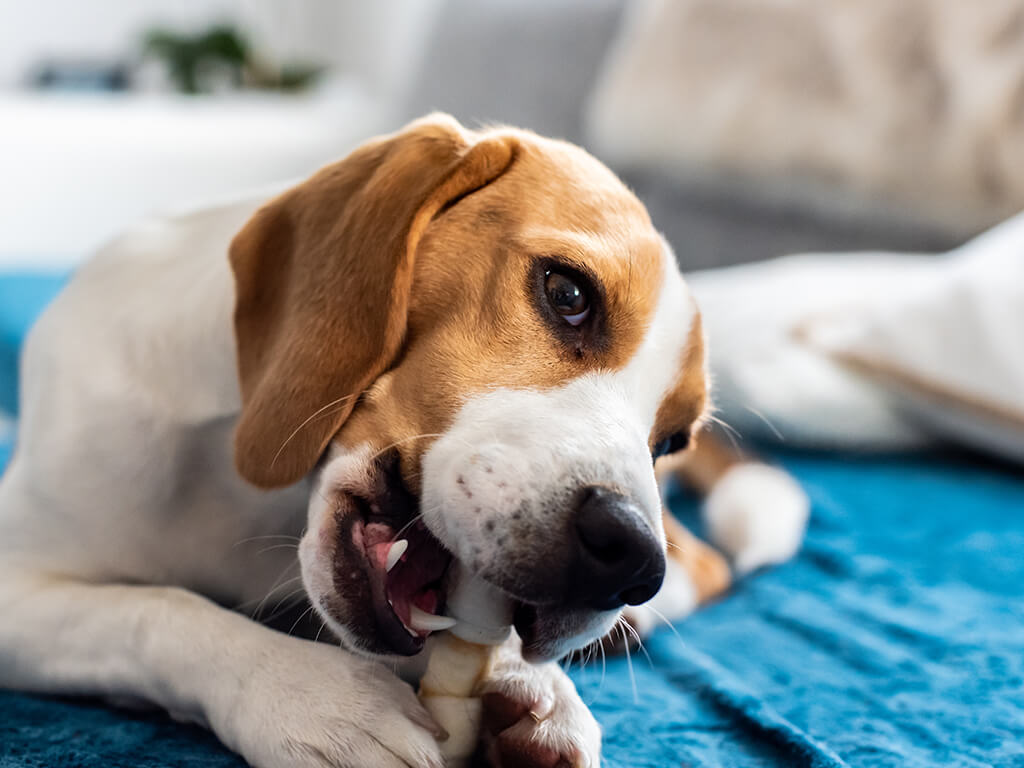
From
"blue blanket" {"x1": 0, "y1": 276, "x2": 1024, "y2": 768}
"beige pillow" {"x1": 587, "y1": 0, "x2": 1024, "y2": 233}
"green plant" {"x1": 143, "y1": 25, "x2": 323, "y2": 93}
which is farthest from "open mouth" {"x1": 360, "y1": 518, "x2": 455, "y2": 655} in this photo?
"green plant" {"x1": 143, "y1": 25, "x2": 323, "y2": 93}

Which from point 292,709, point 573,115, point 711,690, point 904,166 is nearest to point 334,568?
point 292,709

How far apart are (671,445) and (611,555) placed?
1.55 feet

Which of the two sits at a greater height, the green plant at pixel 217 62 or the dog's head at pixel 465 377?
the dog's head at pixel 465 377

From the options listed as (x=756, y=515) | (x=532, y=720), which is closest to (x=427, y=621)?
(x=532, y=720)

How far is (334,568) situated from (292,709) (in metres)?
0.15

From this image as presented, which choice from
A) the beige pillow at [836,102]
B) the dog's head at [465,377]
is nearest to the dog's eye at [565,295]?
the dog's head at [465,377]

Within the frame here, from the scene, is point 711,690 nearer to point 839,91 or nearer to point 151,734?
point 151,734

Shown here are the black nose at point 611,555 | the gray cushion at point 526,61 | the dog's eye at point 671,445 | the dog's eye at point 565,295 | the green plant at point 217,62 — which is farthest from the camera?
the green plant at point 217,62

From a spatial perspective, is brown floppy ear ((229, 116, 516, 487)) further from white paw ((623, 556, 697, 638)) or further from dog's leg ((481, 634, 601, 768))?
white paw ((623, 556, 697, 638))

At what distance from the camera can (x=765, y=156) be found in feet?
9.69

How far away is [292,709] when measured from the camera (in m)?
1.09

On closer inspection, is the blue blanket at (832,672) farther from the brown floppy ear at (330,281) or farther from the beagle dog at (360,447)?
the brown floppy ear at (330,281)

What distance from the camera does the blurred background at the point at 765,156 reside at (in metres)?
2.40

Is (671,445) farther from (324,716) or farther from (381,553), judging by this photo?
(324,716)
